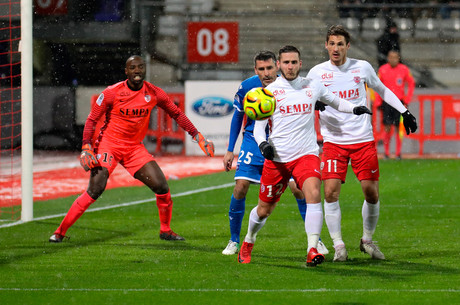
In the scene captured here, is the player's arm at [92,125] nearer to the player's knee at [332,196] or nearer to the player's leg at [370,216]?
the player's knee at [332,196]

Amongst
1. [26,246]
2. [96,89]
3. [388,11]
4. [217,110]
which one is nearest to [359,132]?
[26,246]

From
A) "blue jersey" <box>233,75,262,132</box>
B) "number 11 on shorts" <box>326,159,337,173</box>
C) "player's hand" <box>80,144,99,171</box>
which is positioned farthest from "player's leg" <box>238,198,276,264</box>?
"player's hand" <box>80,144,99,171</box>

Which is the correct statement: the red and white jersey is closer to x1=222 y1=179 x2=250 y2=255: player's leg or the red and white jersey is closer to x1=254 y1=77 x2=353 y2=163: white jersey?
x1=254 y1=77 x2=353 y2=163: white jersey

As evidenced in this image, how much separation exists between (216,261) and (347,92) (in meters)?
1.91

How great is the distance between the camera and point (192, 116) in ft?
71.2

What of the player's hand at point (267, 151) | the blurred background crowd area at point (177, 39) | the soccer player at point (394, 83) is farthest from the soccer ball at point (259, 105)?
the blurred background crowd area at point (177, 39)

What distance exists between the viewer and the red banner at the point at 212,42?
959 inches

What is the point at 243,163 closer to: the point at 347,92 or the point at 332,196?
the point at 332,196

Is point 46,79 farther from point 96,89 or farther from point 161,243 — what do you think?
point 161,243

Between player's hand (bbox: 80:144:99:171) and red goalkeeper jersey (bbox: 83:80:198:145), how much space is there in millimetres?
116

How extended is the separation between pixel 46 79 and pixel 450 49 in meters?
11.7

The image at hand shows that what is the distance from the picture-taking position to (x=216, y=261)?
8125 mm

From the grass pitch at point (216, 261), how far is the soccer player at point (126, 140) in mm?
411

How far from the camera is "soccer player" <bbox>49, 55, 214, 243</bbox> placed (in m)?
Result: 9.33
